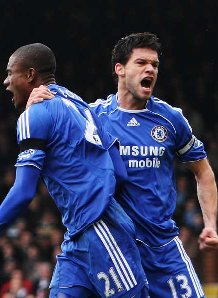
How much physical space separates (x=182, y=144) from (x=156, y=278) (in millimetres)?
822

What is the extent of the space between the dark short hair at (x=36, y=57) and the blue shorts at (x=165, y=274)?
128cm

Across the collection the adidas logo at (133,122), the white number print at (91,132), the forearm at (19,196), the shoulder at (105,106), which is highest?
the shoulder at (105,106)

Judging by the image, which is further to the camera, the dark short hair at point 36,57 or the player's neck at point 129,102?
the player's neck at point 129,102

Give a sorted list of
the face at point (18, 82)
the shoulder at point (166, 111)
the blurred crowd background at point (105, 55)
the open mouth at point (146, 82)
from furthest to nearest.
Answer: the blurred crowd background at point (105, 55) → the shoulder at point (166, 111) → the open mouth at point (146, 82) → the face at point (18, 82)

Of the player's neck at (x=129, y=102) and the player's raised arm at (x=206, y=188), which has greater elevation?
the player's neck at (x=129, y=102)

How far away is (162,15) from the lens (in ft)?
54.0

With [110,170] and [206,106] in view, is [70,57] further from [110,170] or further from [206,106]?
[110,170]

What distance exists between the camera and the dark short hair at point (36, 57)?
512cm

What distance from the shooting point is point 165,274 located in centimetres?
585

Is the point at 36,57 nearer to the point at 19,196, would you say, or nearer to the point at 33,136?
the point at 33,136

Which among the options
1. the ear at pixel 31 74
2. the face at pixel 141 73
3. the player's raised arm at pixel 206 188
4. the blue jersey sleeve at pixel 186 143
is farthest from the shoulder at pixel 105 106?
the ear at pixel 31 74

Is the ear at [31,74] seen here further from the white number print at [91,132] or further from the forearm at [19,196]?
the forearm at [19,196]

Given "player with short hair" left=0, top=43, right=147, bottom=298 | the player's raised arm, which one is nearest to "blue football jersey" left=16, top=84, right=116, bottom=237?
"player with short hair" left=0, top=43, right=147, bottom=298

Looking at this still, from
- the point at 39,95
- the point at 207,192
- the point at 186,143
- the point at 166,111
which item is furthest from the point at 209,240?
the point at 39,95
